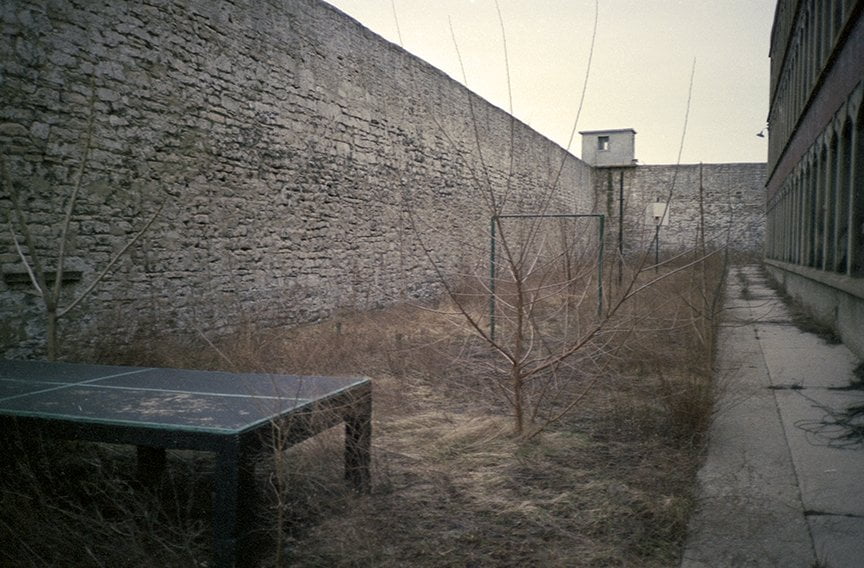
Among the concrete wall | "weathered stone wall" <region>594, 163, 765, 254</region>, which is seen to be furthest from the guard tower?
the concrete wall

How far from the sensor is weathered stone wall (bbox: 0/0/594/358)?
582 centimetres

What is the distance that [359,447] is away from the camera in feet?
11.0

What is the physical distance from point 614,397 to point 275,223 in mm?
5064

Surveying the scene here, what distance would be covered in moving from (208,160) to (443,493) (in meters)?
5.36

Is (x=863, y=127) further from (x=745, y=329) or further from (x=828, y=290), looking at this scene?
(x=745, y=329)

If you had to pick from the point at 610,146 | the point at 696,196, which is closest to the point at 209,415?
the point at 696,196

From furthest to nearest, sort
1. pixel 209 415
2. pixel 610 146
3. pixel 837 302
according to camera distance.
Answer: pixel 610 146
pixel 837 302
pixel 209 415

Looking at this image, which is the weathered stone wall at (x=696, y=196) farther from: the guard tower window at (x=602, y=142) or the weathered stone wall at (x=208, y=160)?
the weathered stone wall at (x=208, y=160)

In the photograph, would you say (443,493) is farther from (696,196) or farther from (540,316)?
(696,196)

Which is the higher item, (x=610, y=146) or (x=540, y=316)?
(x=610, y=146)

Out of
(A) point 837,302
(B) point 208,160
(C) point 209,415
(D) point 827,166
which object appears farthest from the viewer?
(D) point 827,166

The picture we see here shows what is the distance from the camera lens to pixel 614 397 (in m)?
5.13

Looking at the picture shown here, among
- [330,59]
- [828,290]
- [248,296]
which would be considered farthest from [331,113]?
[828,290]

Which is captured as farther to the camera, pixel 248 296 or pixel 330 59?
pixel 330 59
